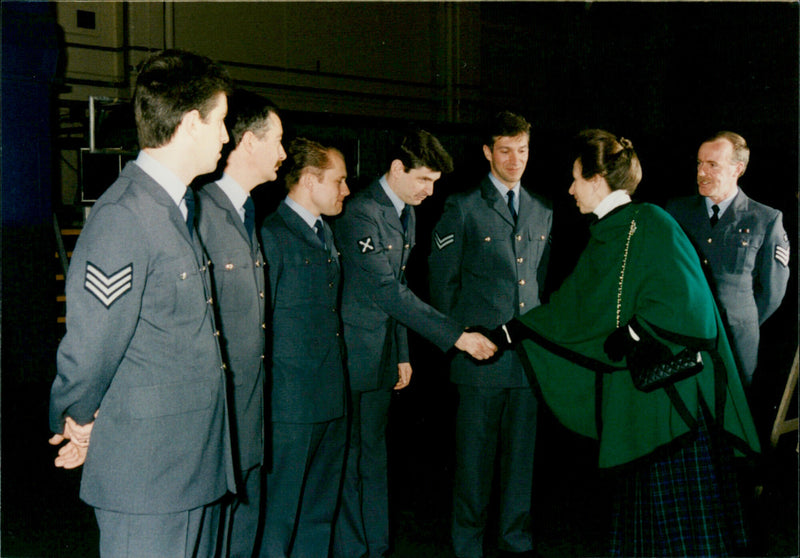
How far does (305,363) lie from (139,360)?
3.15 ft

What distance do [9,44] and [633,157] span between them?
625cm

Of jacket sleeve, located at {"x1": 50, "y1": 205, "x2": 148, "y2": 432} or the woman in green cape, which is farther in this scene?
the woman in green cape

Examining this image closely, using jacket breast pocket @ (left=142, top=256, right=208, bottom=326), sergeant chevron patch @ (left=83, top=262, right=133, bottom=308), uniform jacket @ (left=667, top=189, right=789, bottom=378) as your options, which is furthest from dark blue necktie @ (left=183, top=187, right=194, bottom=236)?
uniform jacket @ (left=667, top=189, right=789, bottom=378)

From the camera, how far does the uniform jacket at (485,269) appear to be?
9.92ft

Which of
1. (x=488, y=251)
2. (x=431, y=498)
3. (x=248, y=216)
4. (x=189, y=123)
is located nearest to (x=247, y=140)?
(x=248, y=216)

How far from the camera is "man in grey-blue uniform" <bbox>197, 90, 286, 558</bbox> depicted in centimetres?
220

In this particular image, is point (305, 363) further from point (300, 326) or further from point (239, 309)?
point (239, 309)

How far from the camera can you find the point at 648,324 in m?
2.32

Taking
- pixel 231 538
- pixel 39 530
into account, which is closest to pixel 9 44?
pixel 39 530

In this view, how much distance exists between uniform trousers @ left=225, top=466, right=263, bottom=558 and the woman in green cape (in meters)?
1.10

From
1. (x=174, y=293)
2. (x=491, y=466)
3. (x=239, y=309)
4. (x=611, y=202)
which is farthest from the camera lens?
(x=491, y=466)

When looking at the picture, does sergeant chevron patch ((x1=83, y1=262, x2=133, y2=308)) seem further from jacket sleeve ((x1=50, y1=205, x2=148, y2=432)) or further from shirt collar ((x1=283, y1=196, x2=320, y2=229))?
shirt collar ((x1=283, y1=196, x2=320, y2=229))

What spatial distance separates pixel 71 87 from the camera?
8.55 metres

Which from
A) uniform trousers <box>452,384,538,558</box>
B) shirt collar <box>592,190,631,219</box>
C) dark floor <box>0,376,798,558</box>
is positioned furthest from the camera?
dark floor <box>0,376,798,558</box>
